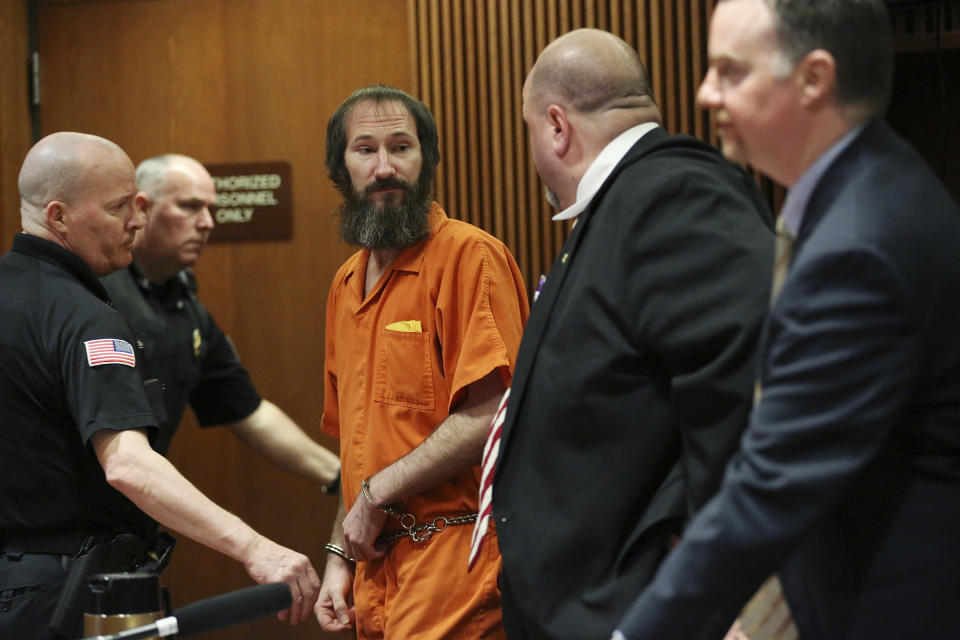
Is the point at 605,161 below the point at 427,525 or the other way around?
the other way around

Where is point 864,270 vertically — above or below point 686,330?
above

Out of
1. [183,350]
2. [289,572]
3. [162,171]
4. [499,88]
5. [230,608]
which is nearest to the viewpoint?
[230,608]

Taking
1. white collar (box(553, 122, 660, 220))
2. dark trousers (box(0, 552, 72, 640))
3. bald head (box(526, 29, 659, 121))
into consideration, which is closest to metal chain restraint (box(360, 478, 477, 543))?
dark trousers (box(0, 552, 72, 640))

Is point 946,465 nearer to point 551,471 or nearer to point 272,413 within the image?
point 551,471

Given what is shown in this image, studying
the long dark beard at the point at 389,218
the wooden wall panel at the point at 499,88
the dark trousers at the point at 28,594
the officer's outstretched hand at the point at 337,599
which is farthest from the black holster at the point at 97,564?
the wooden wall panel at the point at 499,88

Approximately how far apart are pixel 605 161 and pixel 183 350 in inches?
95.7

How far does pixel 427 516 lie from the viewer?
7.97 feet

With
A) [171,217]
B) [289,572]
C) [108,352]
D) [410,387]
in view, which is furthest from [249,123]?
[289,572]

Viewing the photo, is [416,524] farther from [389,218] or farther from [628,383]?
[628,383]

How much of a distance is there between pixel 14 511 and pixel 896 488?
6.42 ft

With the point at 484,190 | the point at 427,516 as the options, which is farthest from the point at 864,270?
the point at 484,190

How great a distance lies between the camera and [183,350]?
3.88 meters

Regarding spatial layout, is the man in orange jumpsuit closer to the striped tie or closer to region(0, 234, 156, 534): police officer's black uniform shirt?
the striped tie

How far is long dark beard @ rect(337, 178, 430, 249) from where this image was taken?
257 cm
